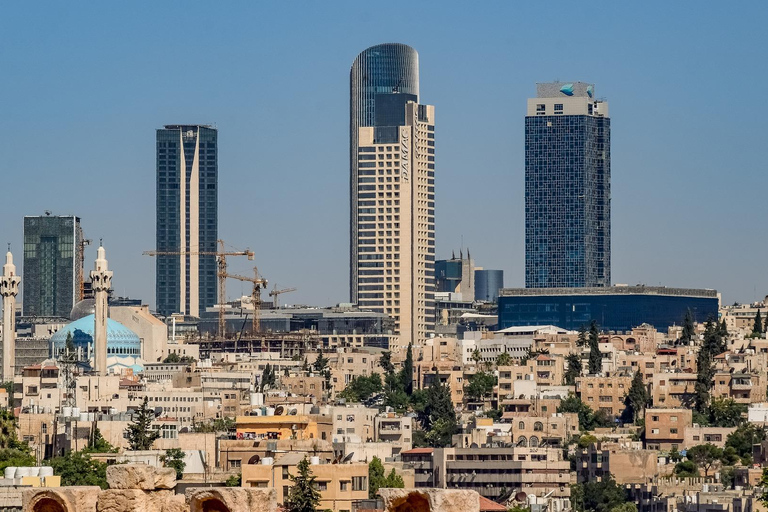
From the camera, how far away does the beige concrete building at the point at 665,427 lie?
153 metres

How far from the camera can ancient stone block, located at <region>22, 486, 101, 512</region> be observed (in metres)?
22.9

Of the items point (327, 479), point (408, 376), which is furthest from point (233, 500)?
point (408, 376)

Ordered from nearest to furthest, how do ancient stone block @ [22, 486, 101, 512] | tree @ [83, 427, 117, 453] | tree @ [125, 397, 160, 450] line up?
ancient stone block @ [22, 486, 101, 512], tree @ [125, 397, 160, 450], tree @ [83, 427, 117, 453]

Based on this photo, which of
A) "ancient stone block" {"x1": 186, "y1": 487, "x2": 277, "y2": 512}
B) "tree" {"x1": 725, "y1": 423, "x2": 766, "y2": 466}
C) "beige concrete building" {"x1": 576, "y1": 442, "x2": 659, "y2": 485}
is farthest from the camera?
"tree" {"x1": 725, "y1": 423, "x2": 766, "y2": 466}

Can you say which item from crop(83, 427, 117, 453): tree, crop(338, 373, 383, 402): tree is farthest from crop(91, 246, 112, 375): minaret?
crop(83, 427, 117, 453): tree

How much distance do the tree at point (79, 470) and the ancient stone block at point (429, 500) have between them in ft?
207

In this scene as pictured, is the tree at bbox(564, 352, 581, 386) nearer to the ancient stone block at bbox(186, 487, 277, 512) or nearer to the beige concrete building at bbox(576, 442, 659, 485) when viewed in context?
the beige concrete building at bbox(576, 442, 659, 485)

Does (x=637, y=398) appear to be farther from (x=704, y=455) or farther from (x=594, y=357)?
(x=704, y=455)

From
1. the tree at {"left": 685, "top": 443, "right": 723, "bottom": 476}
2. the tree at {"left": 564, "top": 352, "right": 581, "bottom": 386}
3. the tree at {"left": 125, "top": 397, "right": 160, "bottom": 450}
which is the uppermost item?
the tree at {"left": 564, "top": 352, "right": 581, "bottom": 386}

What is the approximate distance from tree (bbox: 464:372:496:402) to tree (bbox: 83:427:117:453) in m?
68.4

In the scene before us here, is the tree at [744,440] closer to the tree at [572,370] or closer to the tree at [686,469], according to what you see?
the tree at [686,469]

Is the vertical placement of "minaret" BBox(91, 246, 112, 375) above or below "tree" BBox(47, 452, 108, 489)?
above

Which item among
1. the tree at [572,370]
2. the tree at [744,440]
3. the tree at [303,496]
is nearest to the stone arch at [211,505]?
the tree at [303,496]

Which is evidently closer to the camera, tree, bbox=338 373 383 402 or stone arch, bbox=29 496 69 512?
stone arch, bbox=29 496 69 512
